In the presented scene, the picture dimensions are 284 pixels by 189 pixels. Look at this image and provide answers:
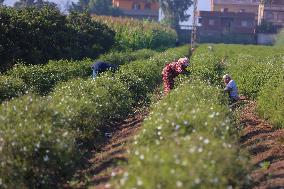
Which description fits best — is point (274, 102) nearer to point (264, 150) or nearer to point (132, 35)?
point (264, 150)

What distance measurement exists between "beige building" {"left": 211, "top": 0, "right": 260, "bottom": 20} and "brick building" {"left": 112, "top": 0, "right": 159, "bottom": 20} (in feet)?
35.4

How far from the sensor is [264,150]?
11094 millimetres

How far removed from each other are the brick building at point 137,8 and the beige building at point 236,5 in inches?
425

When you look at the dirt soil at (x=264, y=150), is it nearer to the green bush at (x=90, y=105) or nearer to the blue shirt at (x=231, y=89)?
the blue shirt at (x=231, y=89)

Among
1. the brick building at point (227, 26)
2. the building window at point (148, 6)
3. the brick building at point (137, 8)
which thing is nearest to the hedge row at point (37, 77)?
the brick building at point (227, 26)

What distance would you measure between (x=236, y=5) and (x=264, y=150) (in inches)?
3065

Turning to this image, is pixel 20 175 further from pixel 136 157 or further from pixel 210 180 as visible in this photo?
pixel 210 180

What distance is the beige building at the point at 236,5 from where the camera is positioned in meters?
85.9

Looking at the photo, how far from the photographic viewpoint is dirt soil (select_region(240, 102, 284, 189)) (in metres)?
8.93

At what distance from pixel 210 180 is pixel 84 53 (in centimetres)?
2345

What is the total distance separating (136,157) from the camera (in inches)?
248

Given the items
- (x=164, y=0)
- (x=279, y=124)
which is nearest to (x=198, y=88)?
(x=279, y=124)

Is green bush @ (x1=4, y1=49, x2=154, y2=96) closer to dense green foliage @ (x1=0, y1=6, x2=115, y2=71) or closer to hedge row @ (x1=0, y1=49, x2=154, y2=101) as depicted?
hedge row @ (x1=0, y1=49, x2=154, y2=101)

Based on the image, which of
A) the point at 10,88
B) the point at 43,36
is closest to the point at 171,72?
the point at 10,88
